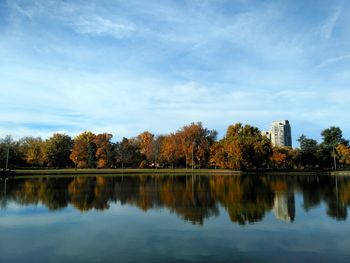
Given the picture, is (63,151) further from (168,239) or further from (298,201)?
(168,239)

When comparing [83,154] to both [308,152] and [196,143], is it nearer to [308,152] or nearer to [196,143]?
[196,143]

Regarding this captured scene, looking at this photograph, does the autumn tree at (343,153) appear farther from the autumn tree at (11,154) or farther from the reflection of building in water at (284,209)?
the autumn tree at (11,154)

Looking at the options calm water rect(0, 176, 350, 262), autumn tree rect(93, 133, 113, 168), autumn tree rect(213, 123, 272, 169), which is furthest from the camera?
autumn tree rect(93, 133, 113, 168)

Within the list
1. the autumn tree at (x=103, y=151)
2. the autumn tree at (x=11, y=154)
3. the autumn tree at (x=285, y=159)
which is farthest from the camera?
the autumn tree at (x=285, y=159)

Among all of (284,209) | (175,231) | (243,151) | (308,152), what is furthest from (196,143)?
(175,231)

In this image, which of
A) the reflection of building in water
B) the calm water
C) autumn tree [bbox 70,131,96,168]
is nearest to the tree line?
autumn tree [bbox 70,131,96,168]

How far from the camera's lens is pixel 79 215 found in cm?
1991

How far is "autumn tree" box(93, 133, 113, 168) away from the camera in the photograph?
102731mm

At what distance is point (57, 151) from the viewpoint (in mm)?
98000

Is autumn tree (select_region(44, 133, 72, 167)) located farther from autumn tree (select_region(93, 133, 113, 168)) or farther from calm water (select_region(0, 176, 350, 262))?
calm water (select_region(0, 176, 350, 262))

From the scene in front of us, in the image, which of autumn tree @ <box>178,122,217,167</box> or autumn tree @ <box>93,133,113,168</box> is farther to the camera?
autumn tree @ <box>93,133,113,168</box>

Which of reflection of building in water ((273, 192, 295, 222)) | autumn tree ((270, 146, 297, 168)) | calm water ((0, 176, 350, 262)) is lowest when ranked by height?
calm water ((0, 176, 350, 262))

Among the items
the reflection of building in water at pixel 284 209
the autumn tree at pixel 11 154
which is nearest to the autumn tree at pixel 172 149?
the autumn tree at pixel 11 154

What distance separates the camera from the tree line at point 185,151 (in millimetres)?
80500
